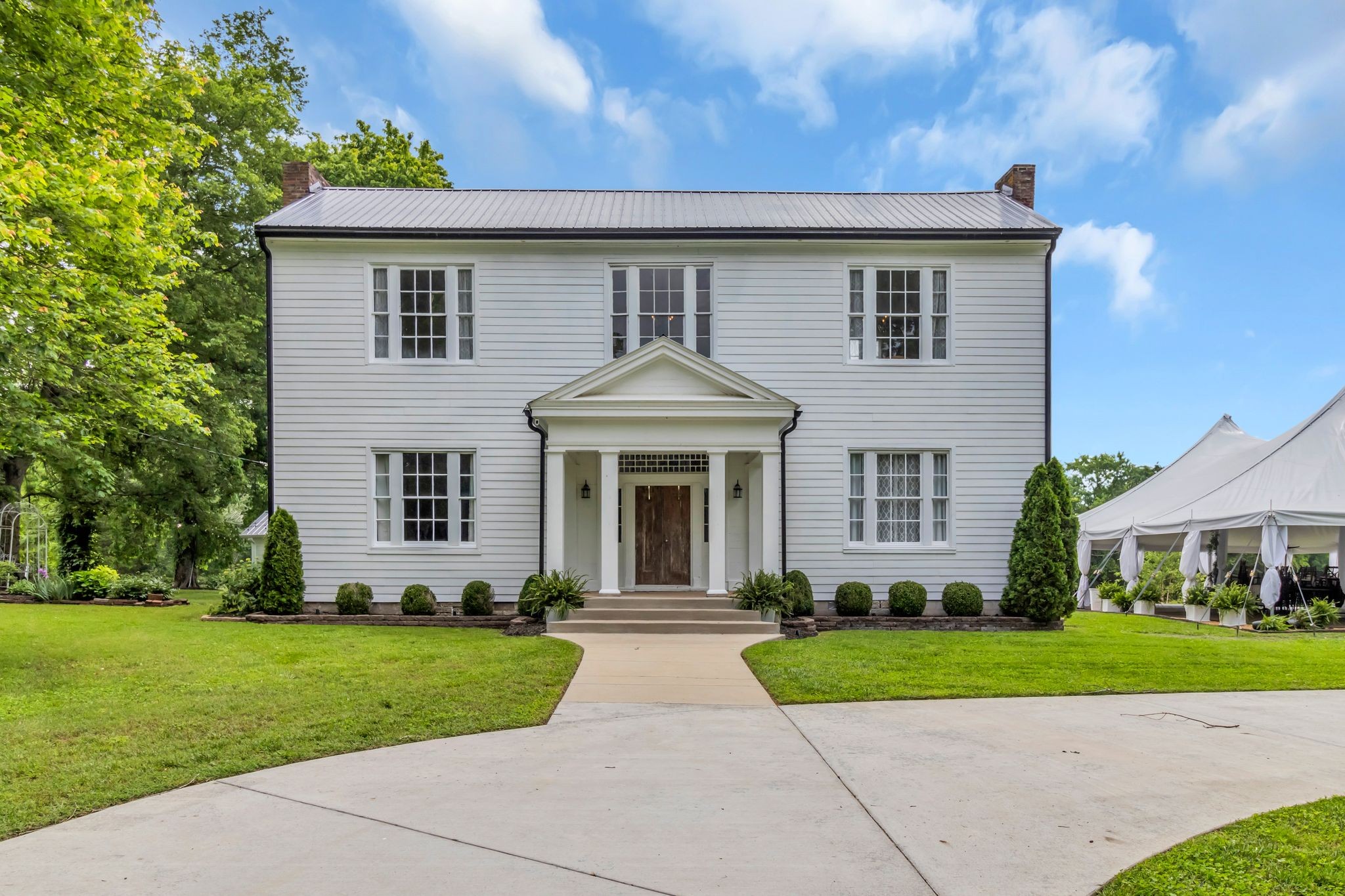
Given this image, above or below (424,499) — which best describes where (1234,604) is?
below

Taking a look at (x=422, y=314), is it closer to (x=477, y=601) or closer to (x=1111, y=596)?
(x=477, y=601)

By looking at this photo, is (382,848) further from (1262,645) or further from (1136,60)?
(1136,60)

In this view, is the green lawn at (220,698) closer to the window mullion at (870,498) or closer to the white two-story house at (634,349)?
the white two-story house at (634,349)

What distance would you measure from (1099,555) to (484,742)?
28496 mm

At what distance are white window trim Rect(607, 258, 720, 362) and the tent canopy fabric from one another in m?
12.4

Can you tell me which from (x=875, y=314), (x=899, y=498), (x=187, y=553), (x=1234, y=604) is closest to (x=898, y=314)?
(x=875, y=314)

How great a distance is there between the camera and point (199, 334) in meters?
22.5

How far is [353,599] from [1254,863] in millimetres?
13696

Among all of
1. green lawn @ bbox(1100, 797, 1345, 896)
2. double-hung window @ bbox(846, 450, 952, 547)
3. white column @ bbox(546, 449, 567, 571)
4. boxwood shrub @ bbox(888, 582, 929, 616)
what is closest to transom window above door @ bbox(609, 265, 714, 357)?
white column @ bbox(546, 449, 567, 571)

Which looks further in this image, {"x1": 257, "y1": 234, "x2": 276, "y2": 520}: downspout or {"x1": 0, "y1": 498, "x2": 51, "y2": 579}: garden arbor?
{"x1": 0, "y1": 498, "x2": 51, "y2": 579}: garden arbor

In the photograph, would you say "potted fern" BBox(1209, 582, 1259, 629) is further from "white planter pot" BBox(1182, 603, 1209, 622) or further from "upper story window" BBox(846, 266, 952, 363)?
"upper story window" BBox(846, 266, 952, 363)

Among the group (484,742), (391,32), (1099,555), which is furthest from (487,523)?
(1099,555)

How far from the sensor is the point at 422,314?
15.4 metres

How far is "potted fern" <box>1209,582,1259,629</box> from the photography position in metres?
17.4
